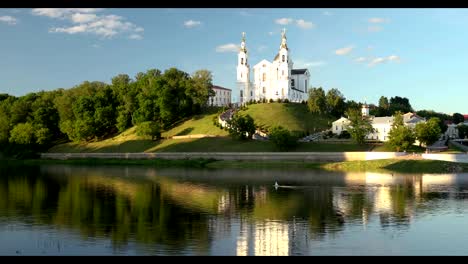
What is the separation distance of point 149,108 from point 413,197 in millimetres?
67221

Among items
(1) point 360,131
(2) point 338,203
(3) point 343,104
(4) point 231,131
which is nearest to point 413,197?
(2) point 338,203

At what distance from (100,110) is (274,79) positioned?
4238 cm

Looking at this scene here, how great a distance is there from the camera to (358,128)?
7838 centimetres

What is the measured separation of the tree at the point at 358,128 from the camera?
78500mm

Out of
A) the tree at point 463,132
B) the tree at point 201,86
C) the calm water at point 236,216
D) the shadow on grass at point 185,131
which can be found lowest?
the calm water at point 236,216

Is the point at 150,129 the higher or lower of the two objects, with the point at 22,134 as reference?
higher

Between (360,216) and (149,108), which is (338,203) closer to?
(360,216)

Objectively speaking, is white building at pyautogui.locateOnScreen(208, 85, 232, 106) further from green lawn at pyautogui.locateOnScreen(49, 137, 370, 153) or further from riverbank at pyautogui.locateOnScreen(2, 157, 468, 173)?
riverbank at pyautogui.locateOnScreen(2, 157, 468, 173)

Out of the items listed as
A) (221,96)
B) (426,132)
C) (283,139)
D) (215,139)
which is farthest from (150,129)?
(221,96)

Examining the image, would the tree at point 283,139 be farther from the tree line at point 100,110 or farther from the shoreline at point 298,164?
the tree line at point 100,110

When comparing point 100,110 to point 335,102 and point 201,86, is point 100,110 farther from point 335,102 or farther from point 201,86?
point 335,102

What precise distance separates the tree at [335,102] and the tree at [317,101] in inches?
43.8

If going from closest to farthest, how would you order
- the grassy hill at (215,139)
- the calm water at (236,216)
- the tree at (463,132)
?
the calm water at (236,216)
the grassy hill at (215,139)
the tree at (463,132)

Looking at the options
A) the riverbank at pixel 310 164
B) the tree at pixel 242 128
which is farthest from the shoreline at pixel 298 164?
the tree at pixel 242 128
